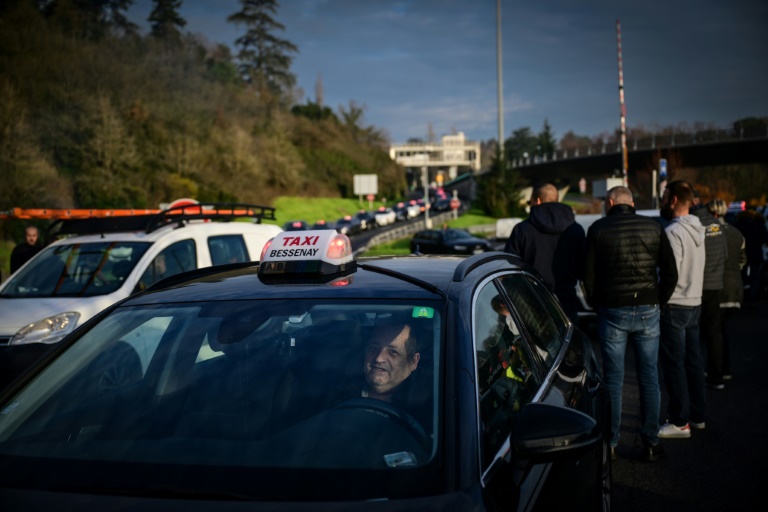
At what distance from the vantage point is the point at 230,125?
6372 centimetres

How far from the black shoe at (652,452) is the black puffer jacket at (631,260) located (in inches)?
40.4

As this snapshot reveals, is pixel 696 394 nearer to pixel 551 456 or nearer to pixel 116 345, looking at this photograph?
pixel 551 456

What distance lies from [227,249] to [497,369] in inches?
243

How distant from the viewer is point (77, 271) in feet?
23.8

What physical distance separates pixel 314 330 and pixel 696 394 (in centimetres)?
429

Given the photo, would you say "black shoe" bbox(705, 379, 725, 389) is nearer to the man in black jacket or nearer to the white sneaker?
the man in black jacket

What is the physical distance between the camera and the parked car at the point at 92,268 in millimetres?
6199

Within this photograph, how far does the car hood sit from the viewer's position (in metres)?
6.25

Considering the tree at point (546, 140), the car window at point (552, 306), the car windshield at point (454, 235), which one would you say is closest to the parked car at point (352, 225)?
the car windshield at point (454, 235)

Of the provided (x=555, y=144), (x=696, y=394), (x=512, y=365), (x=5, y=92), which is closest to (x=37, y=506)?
(x=512, y=365)

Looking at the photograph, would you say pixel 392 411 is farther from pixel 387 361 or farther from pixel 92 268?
pixel 92 268

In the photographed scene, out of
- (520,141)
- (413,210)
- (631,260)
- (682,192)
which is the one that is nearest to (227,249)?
(631,260)

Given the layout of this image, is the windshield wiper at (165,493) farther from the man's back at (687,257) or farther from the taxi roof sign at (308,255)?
the man's back at (687,257)

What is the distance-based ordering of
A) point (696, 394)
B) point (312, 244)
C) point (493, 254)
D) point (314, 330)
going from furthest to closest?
point (696, 394)
point (493, 254)
point (312, 244)
point (314, 330)
